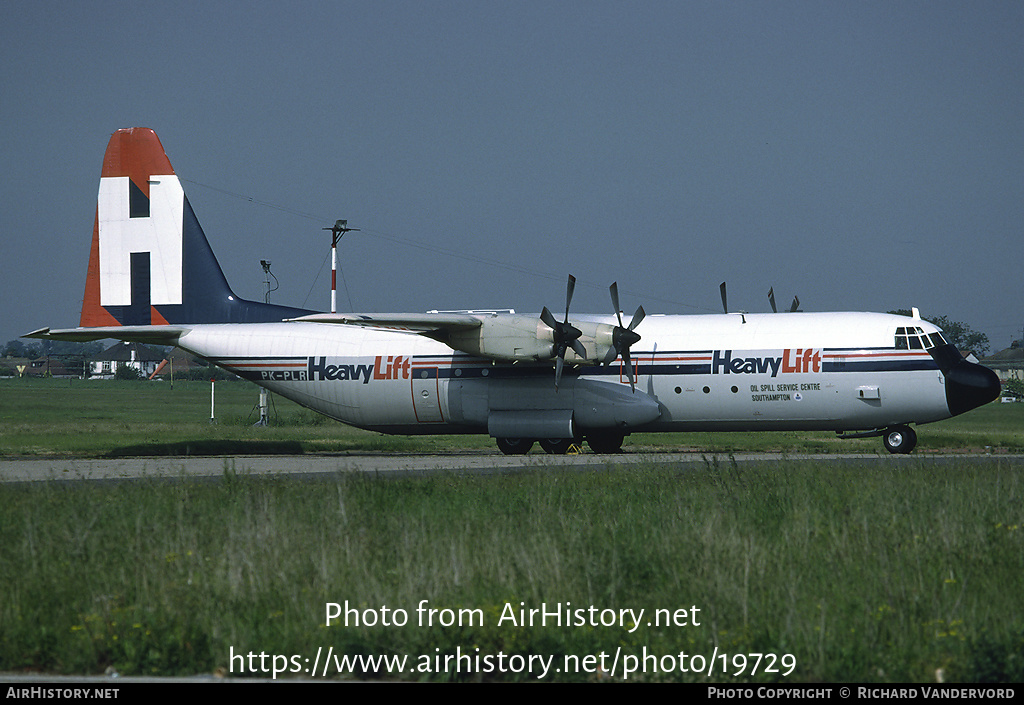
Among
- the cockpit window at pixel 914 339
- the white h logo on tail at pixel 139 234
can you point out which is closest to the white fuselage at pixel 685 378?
the cockpit window at pixel 914 339

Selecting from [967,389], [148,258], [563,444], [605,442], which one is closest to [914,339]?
[967,389]

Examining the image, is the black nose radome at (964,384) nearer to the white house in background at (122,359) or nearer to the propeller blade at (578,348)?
the propeller blade at (578,348)

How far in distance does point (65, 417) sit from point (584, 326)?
34617 millimetres

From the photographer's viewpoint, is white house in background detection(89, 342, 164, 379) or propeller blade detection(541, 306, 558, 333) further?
white house in background detection(89, 342, 164, 379)

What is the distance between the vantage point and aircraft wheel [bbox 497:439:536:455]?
29328 millimetres

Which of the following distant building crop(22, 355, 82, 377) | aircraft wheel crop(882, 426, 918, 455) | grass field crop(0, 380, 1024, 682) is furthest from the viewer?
distant building crop(22, 355, 82, 377)

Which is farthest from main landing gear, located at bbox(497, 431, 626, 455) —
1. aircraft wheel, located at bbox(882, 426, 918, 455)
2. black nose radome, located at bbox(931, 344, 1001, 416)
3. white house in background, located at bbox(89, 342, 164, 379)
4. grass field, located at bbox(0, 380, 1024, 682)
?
white house in background, located at bbox(89, 342, 164, 379)

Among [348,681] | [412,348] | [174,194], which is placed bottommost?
[348,681]

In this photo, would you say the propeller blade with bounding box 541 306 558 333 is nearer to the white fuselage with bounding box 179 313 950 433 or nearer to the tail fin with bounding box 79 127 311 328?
the white fuselage with bounding box 179 313 950 433

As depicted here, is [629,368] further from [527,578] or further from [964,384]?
[527,578]

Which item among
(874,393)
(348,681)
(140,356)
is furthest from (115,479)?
(140,356)

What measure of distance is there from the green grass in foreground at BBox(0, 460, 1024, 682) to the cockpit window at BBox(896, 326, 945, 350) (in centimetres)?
1214

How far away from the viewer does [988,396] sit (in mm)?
26250
